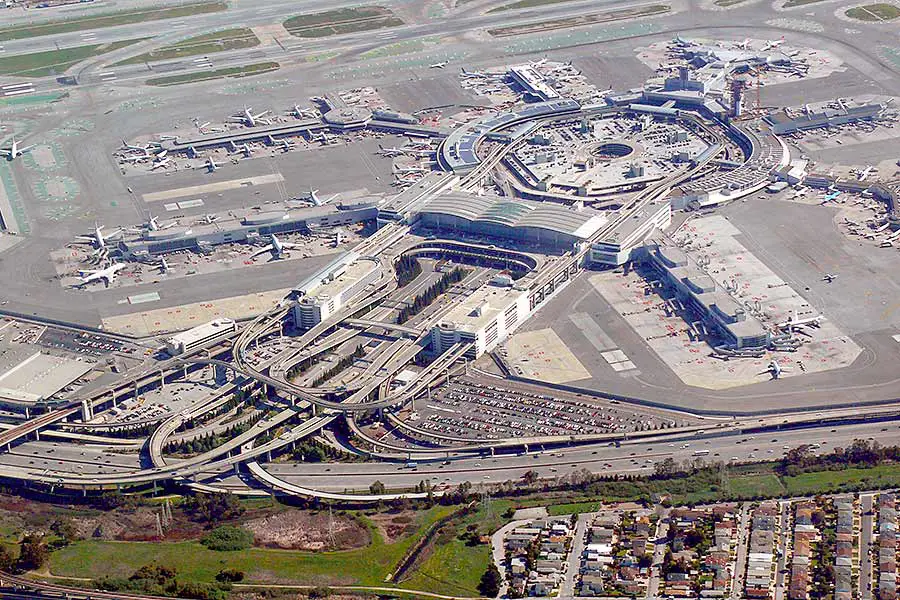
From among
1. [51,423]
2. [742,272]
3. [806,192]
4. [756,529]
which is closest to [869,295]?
[742,272]

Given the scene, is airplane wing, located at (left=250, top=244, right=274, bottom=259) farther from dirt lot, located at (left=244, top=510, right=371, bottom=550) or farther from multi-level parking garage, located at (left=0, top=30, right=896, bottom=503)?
dirt lot, located at (left=244, top=510, right=371, bottom=550)

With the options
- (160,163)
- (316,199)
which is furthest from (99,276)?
(160,163)

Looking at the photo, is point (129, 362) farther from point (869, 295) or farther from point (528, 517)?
point (869, 295)

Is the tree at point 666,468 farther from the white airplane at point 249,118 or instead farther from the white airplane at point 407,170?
the white airplane at point 249,118

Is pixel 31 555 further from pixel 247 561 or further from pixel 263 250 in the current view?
pixel 263 250

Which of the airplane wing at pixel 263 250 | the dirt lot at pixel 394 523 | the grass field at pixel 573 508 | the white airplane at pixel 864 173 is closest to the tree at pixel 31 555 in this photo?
the dirt lot at pixel 394 523

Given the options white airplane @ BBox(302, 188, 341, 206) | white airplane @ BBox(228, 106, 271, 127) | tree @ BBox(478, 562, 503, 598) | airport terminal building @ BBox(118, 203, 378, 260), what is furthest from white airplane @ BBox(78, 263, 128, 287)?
tree @ BBox(478, 562, 503, 598)
